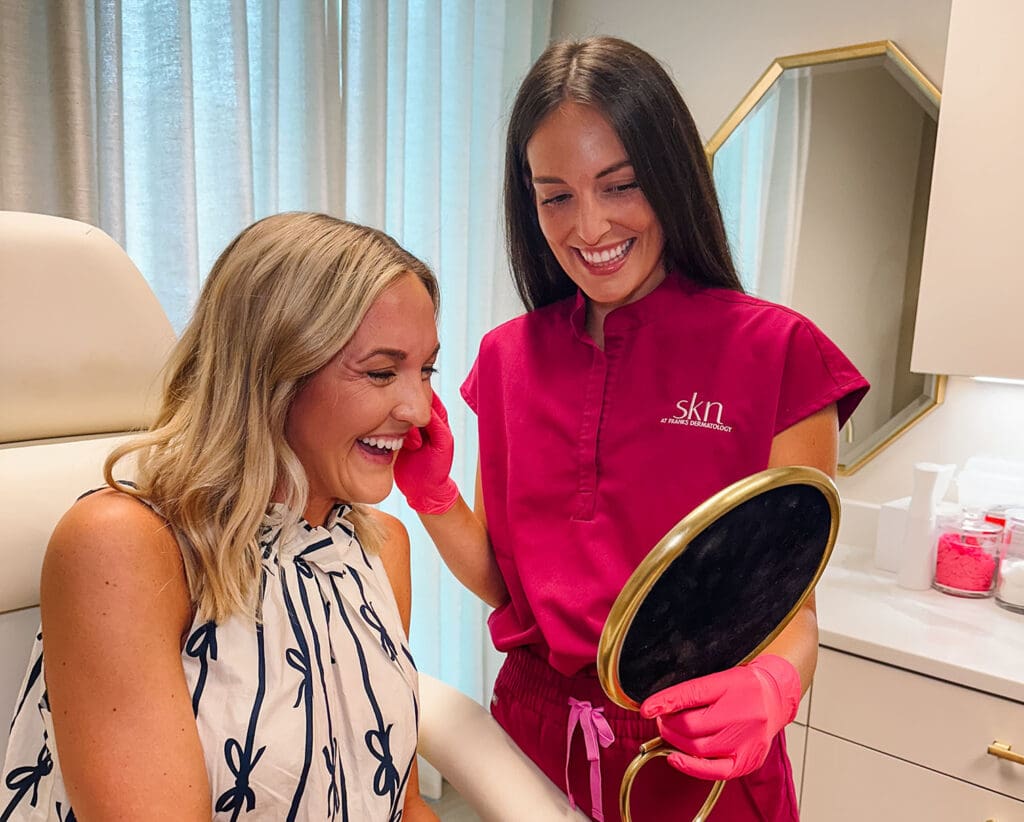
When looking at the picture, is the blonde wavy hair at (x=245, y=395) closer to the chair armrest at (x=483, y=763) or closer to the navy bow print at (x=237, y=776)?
the navy bow print at (x=237, y=776)

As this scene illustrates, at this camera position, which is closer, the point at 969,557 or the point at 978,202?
the point at 978,202

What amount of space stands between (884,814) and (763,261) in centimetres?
132

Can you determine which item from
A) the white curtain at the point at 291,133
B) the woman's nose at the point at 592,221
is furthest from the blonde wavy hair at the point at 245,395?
the white curtain at the point at 291,133

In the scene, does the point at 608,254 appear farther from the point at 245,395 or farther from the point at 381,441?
the point at 245,395

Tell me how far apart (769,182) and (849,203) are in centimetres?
22

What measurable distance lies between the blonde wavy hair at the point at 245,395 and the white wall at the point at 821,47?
1.57 metres

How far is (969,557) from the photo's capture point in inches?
69.2

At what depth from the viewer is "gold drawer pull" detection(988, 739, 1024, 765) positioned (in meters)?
1.39

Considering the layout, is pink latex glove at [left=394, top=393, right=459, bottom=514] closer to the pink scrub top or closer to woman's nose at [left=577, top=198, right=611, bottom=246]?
the pink scrub top

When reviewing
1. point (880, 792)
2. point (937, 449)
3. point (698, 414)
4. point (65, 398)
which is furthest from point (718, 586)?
point (937, 449)

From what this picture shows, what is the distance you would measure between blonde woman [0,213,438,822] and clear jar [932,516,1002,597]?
133cm

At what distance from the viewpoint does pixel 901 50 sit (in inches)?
74.9

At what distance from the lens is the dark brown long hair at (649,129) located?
1.00m

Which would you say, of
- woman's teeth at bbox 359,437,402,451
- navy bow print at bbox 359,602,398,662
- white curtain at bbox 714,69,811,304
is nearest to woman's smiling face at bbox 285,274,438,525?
woman's teeth at bbox 359,437,402,451
